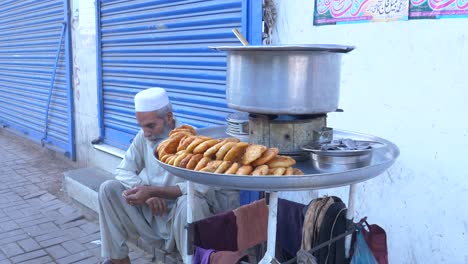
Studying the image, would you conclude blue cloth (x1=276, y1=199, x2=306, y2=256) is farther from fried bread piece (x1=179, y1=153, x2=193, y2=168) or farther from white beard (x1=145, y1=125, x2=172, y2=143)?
white beard (x1=145, y1=125, x2=172, y2=143)

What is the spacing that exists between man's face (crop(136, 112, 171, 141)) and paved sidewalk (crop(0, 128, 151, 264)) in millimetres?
1287

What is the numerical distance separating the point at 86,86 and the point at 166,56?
1911mm

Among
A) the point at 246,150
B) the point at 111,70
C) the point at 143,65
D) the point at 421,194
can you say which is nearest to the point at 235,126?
the point at 246,150

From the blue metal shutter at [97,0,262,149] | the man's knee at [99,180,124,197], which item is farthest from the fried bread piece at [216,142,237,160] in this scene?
the blue metal shutter at [97,0,262,149]

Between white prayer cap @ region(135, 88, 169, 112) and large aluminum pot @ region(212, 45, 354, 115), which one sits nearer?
large aluminum pot @ region(212, 45, 354, 115)

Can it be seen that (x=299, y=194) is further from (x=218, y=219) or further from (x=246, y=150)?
(x=246, y=150)

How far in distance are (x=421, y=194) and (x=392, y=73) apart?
737 millimetres

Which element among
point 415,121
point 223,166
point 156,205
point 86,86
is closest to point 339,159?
point 223,166

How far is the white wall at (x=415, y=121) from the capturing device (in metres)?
2.43

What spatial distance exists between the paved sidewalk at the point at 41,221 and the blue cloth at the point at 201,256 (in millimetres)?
1704

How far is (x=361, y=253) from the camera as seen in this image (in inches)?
88.2

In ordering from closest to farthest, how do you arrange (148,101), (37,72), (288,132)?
(288,132) < (148,101) < (37,72)

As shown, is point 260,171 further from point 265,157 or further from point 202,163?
point 202,163

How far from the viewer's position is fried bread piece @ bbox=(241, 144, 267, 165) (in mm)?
1775
